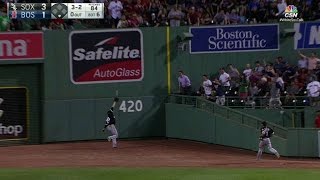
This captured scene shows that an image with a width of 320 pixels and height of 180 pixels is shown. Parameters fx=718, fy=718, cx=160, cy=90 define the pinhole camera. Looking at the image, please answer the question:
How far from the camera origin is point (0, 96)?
2984 centimetres

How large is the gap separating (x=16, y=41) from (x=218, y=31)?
906cm

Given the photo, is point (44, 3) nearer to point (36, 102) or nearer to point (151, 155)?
point (36, 102)

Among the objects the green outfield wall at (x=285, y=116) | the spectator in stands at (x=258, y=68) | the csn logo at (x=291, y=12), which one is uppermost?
the csn logo at (x=291, y=12)

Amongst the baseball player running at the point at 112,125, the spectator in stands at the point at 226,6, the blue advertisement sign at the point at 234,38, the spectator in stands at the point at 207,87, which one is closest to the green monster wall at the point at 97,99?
the blue advertisement sign at the point at 234,38

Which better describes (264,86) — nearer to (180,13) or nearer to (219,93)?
(219,93)

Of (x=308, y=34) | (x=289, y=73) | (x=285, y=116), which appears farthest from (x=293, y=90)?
(x=308, y=34)

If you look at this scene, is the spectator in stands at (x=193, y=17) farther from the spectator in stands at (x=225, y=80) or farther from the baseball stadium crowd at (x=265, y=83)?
the spectator in stands at (x=225, y=80)

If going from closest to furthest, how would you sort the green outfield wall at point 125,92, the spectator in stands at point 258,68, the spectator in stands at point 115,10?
the green outfield wall at point 125,92 → the spectator in stands at point 258,68 → the spectator in stands at point 115,10

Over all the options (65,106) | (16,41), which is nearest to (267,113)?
(65,106)

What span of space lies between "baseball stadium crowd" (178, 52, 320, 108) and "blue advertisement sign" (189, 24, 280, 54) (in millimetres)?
904

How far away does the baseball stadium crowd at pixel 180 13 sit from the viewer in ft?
103

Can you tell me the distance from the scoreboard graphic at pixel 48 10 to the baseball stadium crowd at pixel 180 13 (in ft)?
1.71

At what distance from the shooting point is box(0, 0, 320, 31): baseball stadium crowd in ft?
103

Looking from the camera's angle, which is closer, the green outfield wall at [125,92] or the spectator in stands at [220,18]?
the green outfield wall at [125,92]
